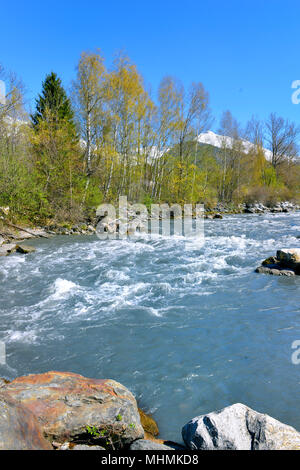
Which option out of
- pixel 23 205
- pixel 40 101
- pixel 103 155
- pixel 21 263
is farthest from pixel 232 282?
pixel 40 101

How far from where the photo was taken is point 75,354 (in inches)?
169

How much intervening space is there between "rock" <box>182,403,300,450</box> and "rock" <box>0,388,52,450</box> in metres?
1.26

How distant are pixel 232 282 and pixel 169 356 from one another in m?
3.74

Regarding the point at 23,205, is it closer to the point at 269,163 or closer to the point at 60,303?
the point at 60,303

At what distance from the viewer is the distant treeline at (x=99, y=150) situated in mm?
15180

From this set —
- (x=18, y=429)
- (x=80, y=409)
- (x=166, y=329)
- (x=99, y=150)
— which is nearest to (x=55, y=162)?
(x=99, y=150)

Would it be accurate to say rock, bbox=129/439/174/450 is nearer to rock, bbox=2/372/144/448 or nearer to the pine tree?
rock, bbox=2/372/144/448

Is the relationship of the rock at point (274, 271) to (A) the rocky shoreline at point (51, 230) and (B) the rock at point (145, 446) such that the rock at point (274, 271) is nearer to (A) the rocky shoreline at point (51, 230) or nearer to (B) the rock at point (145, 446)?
(A) the rocky shoreline at point (51, 230)

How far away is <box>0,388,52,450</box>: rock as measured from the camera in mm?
1856

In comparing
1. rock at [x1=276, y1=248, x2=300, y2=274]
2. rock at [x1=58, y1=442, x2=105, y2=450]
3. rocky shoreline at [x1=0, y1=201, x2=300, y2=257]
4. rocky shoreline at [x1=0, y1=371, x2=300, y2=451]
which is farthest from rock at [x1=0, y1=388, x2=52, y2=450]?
rock at [x1=276, y1=248, x2=300, y2=274]

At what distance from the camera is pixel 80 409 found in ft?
8.59

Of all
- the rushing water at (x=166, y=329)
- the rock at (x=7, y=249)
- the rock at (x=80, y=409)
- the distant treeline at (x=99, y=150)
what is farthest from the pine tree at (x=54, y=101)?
the rock at (x=80, y=409)

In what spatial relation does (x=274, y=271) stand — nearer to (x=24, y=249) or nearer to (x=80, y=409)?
(x=80, y=409)
